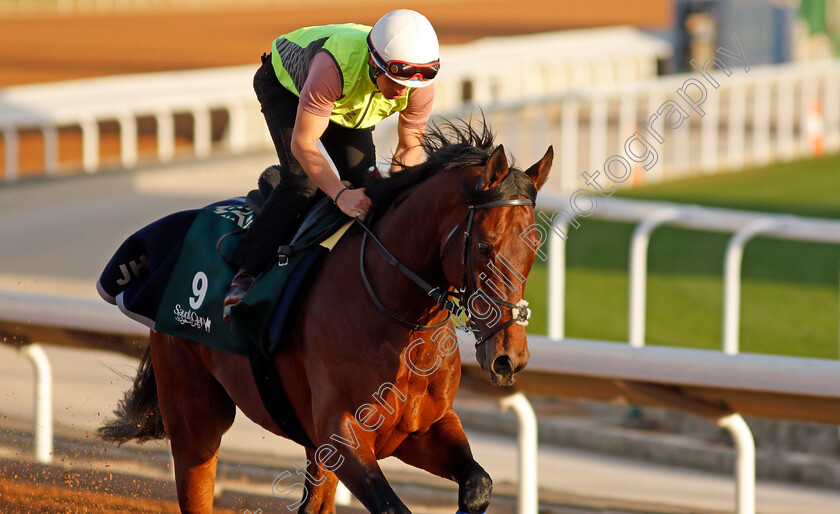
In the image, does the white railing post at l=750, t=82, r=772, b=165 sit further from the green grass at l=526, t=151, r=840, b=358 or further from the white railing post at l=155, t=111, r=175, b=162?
the white railing post at l=155, t=111, r=175, b=162

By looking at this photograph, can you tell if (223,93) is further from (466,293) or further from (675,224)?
(466,293)

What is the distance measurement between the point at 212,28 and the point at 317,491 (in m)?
23.9

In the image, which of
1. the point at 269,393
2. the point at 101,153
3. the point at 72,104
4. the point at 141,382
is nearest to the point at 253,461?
the point at 141,382

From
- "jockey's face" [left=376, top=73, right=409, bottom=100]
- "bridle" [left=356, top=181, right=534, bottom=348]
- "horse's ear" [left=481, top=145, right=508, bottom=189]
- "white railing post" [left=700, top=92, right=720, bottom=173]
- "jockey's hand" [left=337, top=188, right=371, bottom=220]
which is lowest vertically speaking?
"bridle" [left=356, top=181, right=534, bottom=348]

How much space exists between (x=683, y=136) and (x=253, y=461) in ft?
21.7

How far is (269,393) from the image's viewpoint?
3229mm

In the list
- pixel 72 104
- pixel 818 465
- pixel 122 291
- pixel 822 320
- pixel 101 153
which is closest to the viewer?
pixel 122 291

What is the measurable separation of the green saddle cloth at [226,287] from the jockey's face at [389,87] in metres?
0.37

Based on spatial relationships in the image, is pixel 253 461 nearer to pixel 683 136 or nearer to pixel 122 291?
pixel 122 291

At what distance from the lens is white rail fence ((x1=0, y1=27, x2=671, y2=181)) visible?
917 cm

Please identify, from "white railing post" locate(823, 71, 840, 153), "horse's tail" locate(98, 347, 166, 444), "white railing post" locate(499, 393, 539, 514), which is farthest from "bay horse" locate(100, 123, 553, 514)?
"white railing post" locate(823, 71, 840, 153)

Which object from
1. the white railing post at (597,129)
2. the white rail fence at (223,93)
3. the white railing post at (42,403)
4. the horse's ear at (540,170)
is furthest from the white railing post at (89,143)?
the horse's ear at (540,170)

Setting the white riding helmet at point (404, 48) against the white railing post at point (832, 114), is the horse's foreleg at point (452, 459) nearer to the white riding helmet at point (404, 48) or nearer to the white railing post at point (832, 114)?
the white riding helmet at point (404, 48)

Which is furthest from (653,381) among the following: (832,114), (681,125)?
(832,114)
